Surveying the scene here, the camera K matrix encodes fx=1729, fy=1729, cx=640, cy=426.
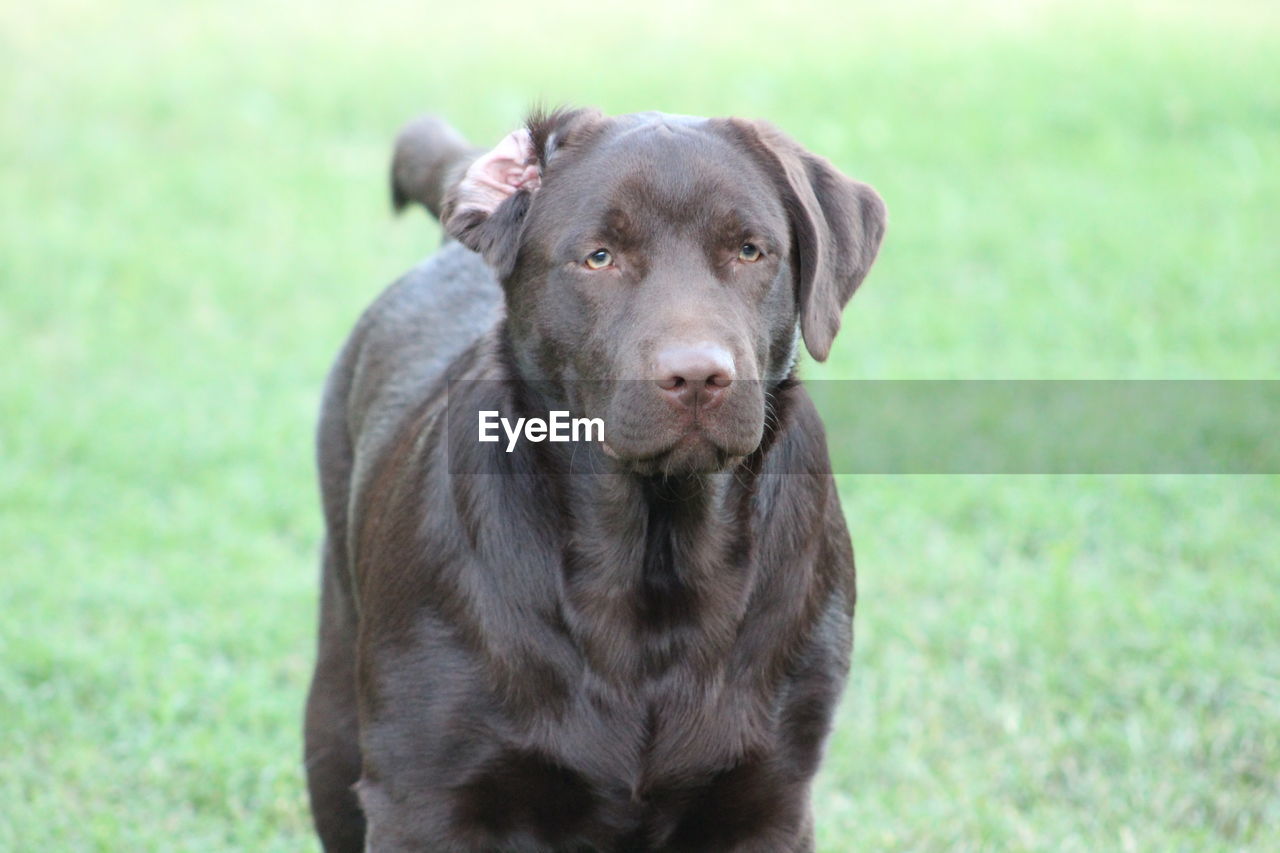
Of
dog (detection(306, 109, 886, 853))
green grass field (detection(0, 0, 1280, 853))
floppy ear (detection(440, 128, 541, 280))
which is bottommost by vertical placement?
green grass field (detection(0, 0, 1280, 853))

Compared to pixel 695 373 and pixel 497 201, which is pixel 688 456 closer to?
pixel 695 373

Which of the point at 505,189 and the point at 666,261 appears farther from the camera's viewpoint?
the point at 505,189

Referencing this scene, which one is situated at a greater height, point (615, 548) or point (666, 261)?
point (666, 261)

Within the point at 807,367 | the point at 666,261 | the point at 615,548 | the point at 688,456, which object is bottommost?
the point at 807,367

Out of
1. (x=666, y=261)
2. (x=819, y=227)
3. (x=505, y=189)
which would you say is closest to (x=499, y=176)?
(x=505, y=189)

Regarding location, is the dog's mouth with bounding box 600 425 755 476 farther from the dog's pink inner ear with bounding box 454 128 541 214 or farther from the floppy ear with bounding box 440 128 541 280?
the dog's pink inner ear with bounding box 454 128 541 214

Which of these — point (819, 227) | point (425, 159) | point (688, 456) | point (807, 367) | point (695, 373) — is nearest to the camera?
point (695, 373)

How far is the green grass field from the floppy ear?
197 centimetres

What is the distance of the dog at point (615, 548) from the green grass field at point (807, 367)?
51.2 inches

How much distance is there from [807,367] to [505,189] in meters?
4.24

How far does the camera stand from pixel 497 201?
335 cm

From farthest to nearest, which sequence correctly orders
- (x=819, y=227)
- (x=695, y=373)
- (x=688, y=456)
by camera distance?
(x=819, y=227), (x=688, y=456), (x=695, y=373)

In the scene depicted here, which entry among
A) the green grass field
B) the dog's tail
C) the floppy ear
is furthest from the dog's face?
the green grass field

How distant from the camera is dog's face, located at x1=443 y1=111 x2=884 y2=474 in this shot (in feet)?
9.80
